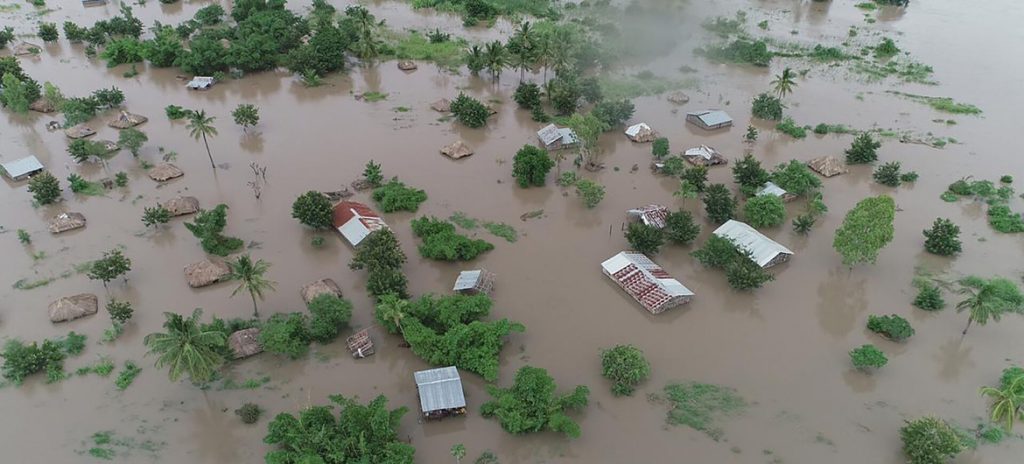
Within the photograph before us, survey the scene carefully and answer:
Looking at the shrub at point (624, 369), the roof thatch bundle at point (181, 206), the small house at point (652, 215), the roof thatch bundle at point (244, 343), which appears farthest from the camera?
the roof thatch bundle at point (181, 206)

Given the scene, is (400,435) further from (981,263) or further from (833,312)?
(981,263)

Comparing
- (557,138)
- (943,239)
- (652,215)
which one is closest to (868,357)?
(943,239)

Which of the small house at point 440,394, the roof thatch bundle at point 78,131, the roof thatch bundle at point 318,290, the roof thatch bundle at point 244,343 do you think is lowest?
the small house at point 440,394

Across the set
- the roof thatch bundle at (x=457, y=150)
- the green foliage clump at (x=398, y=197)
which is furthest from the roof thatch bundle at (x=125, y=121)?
the roof thatch bundle at (x=457, y=150)

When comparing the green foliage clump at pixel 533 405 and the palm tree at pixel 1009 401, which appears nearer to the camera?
the palm tree at pixel 1009 401

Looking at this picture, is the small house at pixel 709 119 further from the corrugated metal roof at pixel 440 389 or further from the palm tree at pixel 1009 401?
the corrugated metal roof at pixel 440 389

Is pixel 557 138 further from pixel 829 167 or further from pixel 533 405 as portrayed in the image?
pixel 533 405

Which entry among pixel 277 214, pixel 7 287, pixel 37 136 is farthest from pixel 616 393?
pixel 37 136

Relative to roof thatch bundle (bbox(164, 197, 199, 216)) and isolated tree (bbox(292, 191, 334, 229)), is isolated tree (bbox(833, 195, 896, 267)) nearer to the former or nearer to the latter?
isolated tree (bbox(292, 191, 334, 229))
